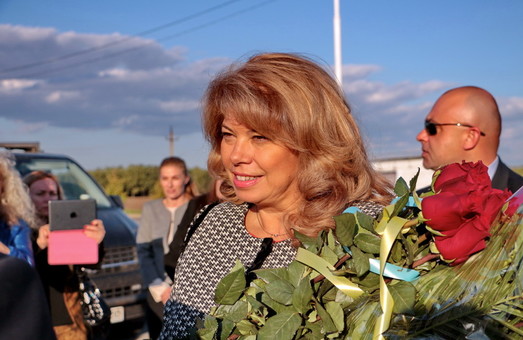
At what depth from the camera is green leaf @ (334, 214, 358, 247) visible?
1.46 m

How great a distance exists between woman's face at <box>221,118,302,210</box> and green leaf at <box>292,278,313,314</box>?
944 millimetres

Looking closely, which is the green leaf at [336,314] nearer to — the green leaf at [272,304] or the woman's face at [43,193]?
the green leaf at [272,304]

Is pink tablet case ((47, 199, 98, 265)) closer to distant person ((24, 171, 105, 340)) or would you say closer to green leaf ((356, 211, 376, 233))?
distant person ((24, 171, 105, 340))

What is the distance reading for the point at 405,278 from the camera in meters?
1.31

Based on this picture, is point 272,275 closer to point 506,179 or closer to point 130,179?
point 506,179

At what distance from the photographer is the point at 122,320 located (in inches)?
264

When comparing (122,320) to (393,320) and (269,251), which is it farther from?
(393,320)

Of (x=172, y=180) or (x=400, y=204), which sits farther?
(x=172, y=180)

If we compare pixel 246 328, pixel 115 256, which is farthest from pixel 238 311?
pixel 115 256

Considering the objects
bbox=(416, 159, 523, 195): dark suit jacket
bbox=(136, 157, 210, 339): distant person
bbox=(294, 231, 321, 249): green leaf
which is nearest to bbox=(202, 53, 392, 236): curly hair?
bbox=(294, 231, 321, 249): green leaf

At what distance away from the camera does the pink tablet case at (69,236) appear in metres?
4.26

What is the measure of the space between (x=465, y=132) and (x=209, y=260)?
205 cm

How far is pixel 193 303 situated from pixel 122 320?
15.1 ft

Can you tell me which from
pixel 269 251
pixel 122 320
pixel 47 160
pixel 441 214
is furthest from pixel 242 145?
pixel 47 160
